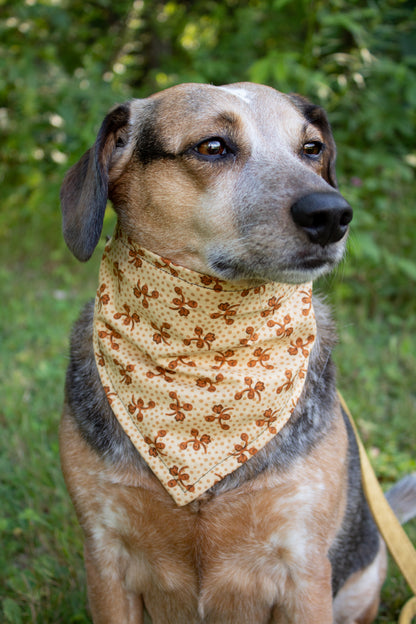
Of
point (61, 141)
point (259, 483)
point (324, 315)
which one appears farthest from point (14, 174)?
point (259, 483)

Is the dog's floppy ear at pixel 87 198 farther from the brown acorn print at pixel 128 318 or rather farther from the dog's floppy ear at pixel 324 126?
the dog's floppy ear at pixel 324 126

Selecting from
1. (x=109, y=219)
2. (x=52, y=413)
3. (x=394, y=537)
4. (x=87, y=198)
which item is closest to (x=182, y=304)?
(x=87, y=198)

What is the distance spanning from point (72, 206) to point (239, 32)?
5782 mm

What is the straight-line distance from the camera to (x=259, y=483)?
2.15 meters

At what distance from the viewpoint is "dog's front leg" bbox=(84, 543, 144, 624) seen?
7.58 feet

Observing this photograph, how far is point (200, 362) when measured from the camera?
7.59 feet

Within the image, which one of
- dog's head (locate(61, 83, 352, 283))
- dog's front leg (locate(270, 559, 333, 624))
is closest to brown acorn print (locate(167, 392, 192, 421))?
dog's head (locate(61, 83, 352, 283))

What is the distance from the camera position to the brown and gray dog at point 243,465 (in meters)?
2.11

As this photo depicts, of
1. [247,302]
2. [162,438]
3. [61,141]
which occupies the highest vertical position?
[247,302]

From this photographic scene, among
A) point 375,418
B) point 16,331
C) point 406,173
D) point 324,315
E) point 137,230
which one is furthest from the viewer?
point 406,173

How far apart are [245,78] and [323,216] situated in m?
5.60

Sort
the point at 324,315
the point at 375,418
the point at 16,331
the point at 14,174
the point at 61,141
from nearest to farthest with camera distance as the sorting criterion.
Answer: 1. the point at 324,315
2. the point at 375,418
3. the point at 16,331
4. the point at 61,141
5. the point at 14,174

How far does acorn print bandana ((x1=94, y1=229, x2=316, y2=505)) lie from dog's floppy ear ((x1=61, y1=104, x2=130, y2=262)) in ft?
0.70

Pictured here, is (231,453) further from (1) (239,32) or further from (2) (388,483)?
(1) (239,32)
